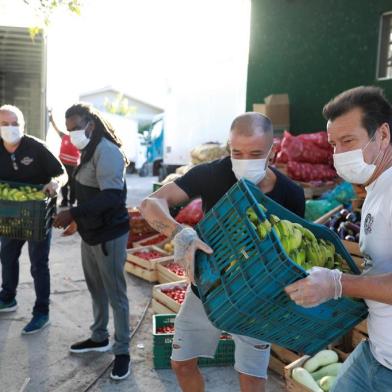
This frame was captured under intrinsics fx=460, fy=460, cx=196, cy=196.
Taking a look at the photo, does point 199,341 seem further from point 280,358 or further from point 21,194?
point 21,194

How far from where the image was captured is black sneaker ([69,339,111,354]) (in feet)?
12.8

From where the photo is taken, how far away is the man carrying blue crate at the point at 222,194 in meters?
2.31

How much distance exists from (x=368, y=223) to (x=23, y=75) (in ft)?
58.0

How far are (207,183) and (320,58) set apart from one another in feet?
21.5

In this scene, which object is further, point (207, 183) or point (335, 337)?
point (207, 183)

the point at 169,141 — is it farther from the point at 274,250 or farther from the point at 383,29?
the point at 274,250

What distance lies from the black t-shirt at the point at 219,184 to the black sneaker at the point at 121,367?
1.72 metres

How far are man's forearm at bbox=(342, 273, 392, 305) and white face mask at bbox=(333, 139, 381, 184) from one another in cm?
42

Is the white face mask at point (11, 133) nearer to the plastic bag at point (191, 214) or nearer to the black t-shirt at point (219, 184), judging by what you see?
the black t-shirt at point (219, 184)

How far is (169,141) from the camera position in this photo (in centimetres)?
1444

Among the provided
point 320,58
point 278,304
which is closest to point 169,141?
point 320,58

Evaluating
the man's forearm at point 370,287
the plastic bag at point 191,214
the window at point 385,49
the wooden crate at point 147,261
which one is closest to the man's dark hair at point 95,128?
the man's forearm at point 370,287

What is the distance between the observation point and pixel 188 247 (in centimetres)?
201

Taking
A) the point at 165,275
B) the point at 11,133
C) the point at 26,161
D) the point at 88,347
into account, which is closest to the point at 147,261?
the point at 165,275
